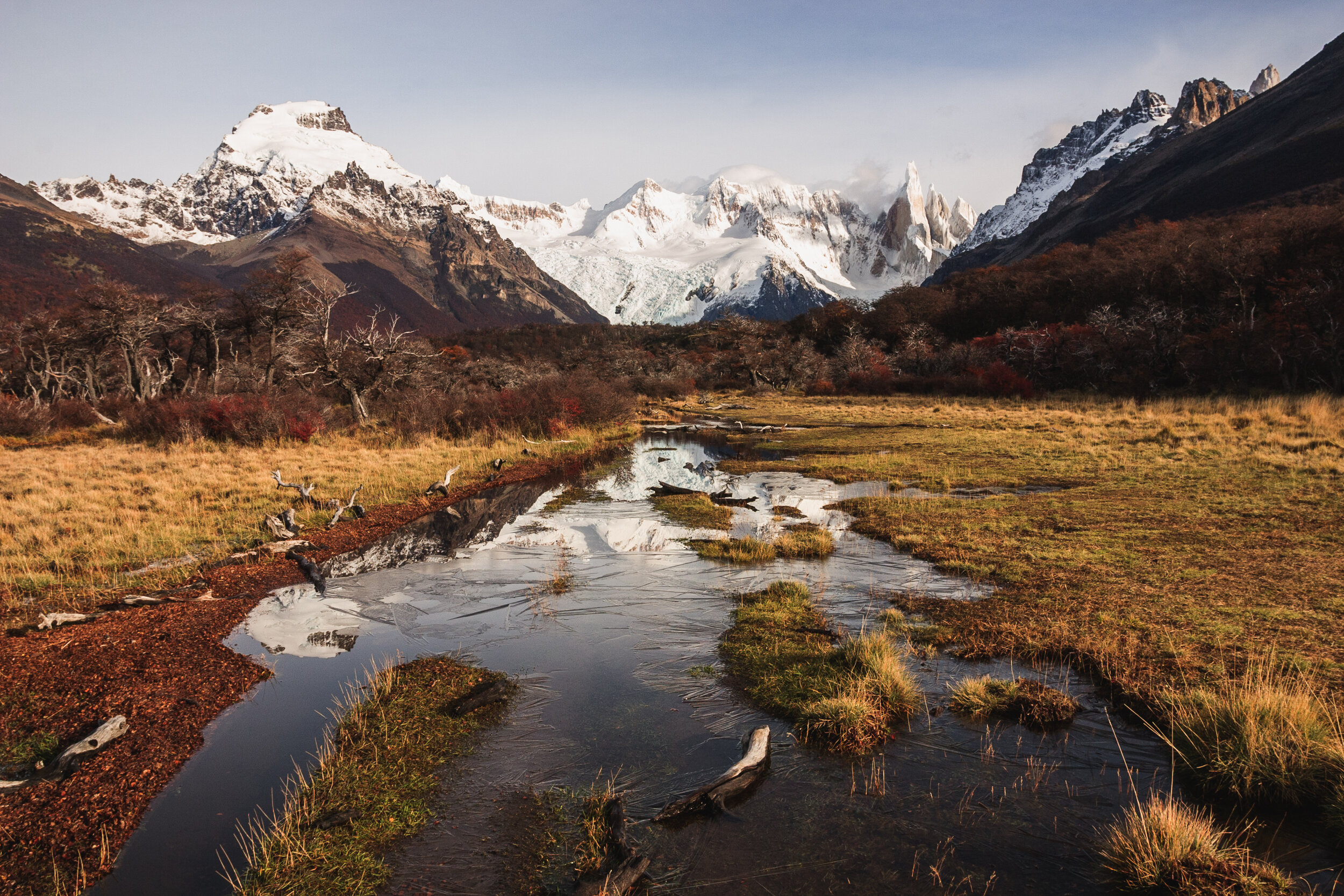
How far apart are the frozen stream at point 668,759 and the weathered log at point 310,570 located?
0.27 meters

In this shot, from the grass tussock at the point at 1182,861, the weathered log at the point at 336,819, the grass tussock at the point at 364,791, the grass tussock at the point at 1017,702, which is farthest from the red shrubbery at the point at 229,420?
the grass tussock at the point at 1182,861

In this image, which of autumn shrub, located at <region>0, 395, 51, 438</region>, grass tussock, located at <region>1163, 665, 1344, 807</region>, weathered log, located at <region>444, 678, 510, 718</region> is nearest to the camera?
grass tussock, located at <region>1163, 665, 1344, 807</region>

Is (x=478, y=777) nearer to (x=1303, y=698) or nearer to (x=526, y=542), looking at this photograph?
(x=1303, y=698)

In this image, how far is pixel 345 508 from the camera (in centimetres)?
1861

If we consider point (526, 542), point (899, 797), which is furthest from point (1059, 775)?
point (526, 542)

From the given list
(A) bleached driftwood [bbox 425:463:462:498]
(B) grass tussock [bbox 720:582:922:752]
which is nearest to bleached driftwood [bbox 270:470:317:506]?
(A) bleached driftwood [bbox 425:463:462:498]

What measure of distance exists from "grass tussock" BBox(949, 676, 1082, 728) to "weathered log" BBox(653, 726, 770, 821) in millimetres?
2464

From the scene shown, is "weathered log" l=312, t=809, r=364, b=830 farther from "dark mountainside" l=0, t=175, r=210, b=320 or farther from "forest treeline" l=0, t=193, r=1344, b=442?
"dark mountainside" l=0, t=175, r=210, b=320

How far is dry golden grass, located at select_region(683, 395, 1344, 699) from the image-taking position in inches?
326

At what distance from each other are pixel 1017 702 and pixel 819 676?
87.2 inches

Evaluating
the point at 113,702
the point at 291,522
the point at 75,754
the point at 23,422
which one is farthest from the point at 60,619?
the point at 23,422

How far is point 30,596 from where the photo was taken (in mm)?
11344

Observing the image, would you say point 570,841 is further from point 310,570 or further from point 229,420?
point 229,420

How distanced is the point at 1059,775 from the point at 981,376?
58.9 metres
